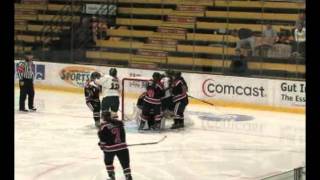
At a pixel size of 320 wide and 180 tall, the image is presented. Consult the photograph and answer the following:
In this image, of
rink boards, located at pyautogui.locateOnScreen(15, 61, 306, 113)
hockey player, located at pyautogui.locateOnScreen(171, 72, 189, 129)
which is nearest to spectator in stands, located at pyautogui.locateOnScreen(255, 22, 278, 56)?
rink boards, located at pyautogui.locateOnScreen(15, 61, 306, 113)

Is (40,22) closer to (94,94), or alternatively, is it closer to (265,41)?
(265,41)

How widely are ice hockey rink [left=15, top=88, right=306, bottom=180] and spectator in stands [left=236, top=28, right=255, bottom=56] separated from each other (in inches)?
58.6

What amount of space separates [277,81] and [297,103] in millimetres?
573

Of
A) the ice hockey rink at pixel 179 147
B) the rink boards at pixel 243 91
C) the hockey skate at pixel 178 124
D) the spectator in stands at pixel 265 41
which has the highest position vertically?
the spectator in stands at pixel 265 41

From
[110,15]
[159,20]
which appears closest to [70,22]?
[110,15]

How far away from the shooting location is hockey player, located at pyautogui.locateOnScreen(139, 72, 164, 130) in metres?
7.67

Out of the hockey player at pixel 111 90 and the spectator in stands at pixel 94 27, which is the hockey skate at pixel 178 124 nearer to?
the hockey player at pixel 111 90

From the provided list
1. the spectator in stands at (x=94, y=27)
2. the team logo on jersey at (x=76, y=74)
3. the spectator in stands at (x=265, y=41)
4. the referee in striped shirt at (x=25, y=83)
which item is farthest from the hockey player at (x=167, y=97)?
the spectator in stands at (x=94, y=27)

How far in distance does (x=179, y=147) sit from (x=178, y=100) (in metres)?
1.39

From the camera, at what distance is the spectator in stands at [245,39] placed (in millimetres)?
10669

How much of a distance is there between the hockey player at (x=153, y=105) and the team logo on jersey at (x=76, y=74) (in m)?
3.90

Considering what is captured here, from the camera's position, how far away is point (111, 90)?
7.56 metres

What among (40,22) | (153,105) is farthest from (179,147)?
(40,22)

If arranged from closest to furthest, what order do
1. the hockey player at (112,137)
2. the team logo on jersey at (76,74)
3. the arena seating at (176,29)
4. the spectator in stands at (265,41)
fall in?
the hockey player at (112,137) < the spectator in stands at (265,41) < the arena seating at (176,29) < the team logo on jersey at (76,74)
